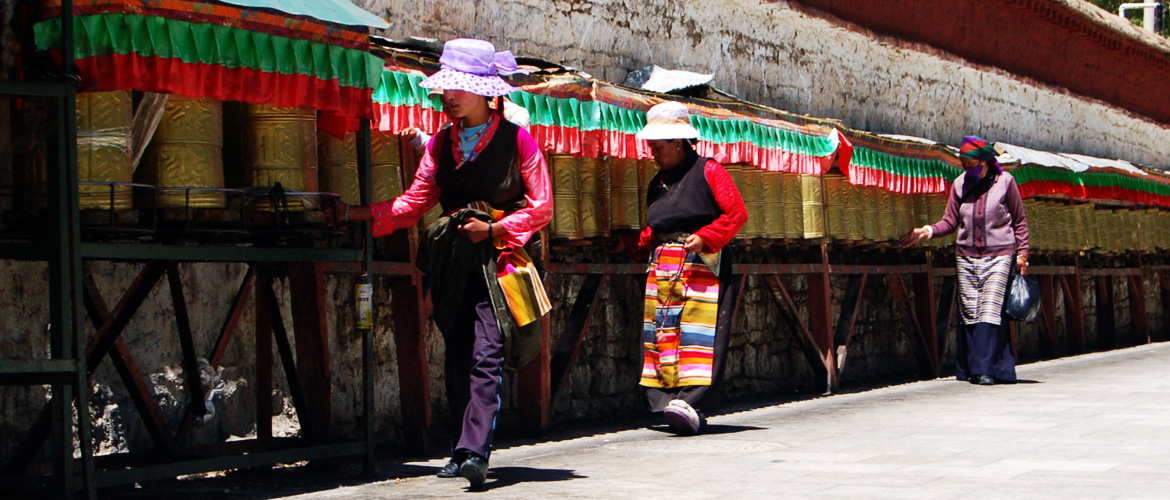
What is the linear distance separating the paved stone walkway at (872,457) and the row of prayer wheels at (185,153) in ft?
3.69

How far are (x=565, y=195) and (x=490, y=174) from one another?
1.88 meters

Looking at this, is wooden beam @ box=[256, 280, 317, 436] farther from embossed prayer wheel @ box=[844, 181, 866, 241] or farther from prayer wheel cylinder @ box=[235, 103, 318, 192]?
embossed prayer wheel @ box=[844, 181, 866, 241]

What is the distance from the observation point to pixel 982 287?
10.1 meters

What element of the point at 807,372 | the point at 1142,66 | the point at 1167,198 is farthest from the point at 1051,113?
the point at 807,372

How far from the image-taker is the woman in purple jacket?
1003 centimetres

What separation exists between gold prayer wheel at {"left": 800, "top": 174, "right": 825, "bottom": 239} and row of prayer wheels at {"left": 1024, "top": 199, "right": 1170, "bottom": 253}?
4191 mm

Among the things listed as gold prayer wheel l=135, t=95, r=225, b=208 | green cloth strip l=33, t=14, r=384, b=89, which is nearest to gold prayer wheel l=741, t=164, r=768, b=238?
green cloth strip l=33, t=14, r=384, b=89

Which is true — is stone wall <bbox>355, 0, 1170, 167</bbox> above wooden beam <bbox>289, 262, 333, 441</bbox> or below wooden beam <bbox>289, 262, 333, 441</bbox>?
above

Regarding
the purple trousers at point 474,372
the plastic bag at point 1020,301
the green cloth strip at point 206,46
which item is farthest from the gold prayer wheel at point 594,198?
the plastic bag at point 1020,301

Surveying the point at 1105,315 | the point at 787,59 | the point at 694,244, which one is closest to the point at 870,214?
the point at 787,59

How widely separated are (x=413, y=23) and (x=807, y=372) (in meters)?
4.72

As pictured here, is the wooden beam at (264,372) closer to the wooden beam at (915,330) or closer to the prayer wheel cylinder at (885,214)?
the prayer wheel cylinder at (885,214)

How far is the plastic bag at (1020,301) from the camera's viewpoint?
32.7ft

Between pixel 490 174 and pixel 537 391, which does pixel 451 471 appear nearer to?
pixel 490 174
